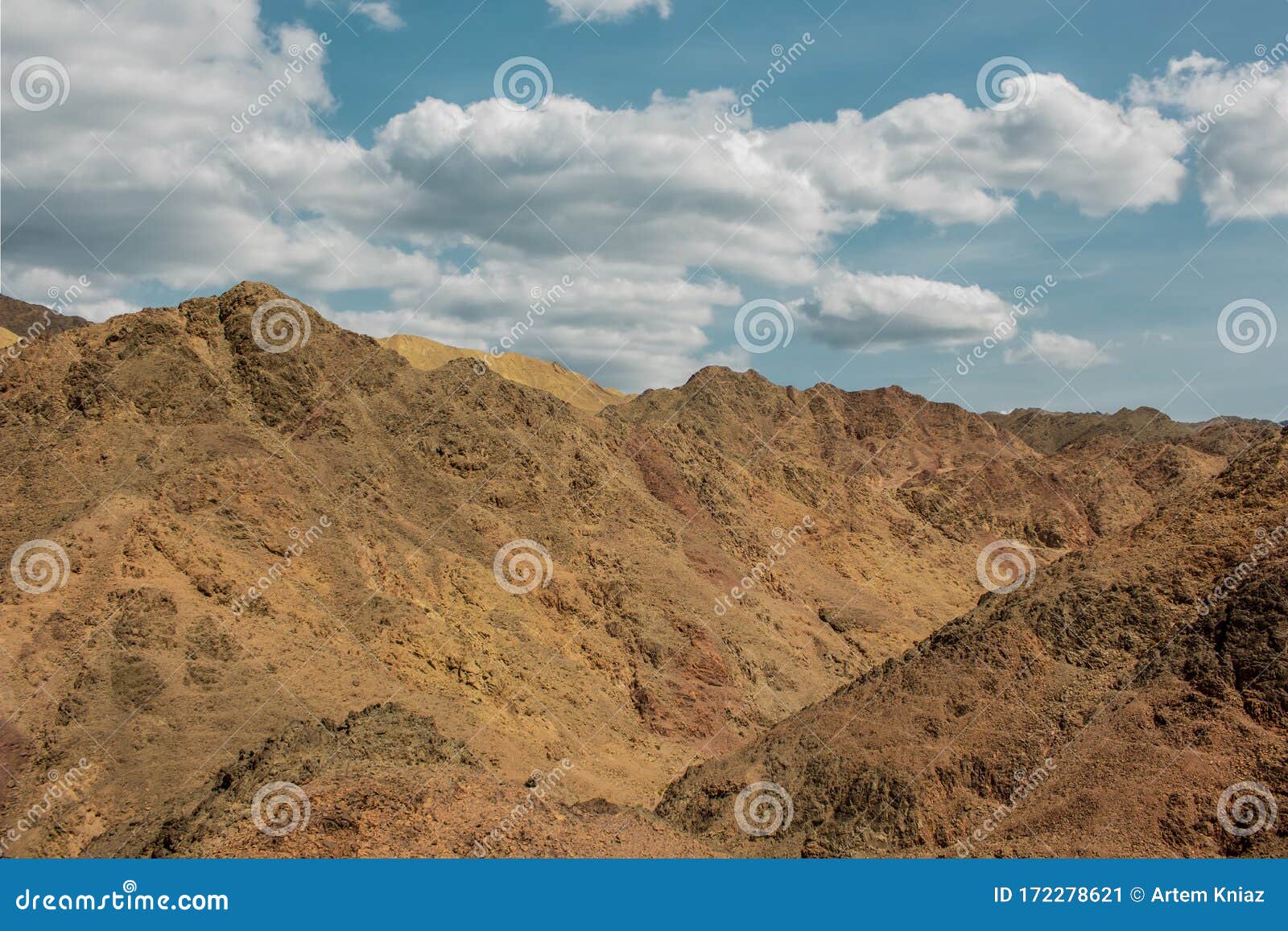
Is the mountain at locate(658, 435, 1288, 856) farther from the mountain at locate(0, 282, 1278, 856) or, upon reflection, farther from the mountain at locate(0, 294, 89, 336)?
the mountain at locate(0, 294, 89, 336)

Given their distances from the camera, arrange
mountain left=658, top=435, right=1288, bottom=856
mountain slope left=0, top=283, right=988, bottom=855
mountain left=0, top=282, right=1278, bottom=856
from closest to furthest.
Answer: mountain left=658, top=435, right=1288, bottom=856 → mountain left=0, top=282, right=1278, bottom=856 → mountain slope left=0, top=283, right=988, bottom=855

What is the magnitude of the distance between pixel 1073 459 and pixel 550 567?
2350 inches

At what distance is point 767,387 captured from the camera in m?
78.4

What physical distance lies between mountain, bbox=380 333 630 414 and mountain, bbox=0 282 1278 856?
4807 centimetres

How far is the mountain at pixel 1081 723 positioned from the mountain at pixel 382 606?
0.33 m

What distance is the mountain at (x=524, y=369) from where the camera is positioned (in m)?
99.0

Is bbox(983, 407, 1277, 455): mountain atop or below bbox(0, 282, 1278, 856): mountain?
atop

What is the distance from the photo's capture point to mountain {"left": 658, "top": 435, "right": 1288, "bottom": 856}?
1803cm

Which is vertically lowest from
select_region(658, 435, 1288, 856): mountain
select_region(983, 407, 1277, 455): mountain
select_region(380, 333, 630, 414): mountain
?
select_region(658, 435, 1288, 856): mountain

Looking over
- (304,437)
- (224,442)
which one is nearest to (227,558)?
(224,442)

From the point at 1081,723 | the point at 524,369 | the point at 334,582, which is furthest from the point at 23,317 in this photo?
the point at 1081,723

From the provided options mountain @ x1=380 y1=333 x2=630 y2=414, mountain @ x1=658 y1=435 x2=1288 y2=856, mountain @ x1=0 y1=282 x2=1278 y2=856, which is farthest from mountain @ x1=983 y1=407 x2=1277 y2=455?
mountain @ x1=658 y1=435 x2=1288 y2=856

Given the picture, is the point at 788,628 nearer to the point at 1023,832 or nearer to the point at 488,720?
the point at 488,720

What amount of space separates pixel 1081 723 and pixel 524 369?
90.5 m
